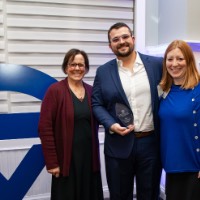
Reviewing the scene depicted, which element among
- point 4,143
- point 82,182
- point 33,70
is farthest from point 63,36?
point 82,182

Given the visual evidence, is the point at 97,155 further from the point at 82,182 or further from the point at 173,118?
the point at 173,118

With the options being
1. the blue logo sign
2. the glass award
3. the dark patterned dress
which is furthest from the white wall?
the glass award

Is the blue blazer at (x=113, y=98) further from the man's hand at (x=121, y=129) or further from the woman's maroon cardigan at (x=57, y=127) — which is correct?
the woman's maroon cardigan at (x=57, y=127)

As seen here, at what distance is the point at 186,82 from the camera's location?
5.52 ft

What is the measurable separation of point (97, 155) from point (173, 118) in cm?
74

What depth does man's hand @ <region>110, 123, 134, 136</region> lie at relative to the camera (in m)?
1.80

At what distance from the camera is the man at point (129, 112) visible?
74.4 inches

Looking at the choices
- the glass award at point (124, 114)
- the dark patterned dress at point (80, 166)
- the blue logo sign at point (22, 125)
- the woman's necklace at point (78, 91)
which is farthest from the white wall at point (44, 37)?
the glass award at point (124, 114)

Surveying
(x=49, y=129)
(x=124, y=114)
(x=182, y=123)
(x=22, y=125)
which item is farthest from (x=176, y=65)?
(x=22, y=125)

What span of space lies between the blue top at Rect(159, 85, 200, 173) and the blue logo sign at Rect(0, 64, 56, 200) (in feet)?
4.25

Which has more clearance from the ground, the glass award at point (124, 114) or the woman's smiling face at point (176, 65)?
the woman's smiling face at point (176, 65)

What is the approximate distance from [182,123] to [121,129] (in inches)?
15.7

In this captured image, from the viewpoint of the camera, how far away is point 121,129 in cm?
180

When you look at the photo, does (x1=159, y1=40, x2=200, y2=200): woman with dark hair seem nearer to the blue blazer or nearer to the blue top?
the blue top
